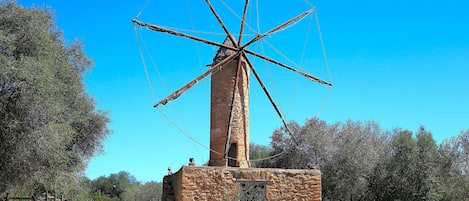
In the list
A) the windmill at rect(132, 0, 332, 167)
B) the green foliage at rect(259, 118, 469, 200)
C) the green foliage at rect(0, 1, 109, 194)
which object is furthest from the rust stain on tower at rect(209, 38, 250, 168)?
the green foliage at rect(259, 118, 469, 200)

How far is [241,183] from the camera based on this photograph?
42.6ft

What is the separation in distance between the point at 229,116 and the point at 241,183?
222 cm

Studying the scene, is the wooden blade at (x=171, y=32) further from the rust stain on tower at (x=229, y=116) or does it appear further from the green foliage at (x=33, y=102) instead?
the green foliage at (x=33, y=102)

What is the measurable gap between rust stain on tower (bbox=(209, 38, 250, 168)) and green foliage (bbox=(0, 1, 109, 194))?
4455 mm

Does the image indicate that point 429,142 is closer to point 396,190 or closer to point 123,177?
point 396,190

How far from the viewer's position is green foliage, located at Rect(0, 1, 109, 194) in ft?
42.9

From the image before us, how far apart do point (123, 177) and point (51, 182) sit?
2377 inches

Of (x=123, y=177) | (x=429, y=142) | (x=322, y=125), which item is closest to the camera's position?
(x=429, y=142)

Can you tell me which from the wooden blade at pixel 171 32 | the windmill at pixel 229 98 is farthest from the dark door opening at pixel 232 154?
the wooden blade at pixel 171 32

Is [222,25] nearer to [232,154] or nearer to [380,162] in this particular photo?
[232,154]

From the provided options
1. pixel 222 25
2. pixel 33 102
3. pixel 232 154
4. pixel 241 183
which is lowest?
pixel 241 183

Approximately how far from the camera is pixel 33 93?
43.1 feet

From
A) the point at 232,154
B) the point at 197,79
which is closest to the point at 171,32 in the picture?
the point at 197,79

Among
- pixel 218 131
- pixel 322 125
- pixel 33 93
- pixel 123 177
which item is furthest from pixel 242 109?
pixel 123 177
